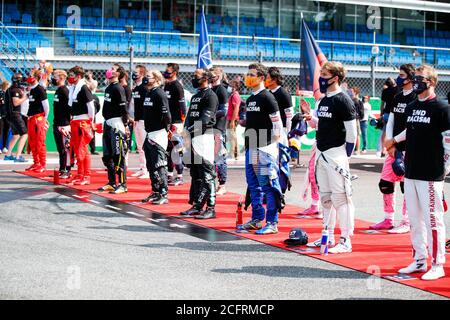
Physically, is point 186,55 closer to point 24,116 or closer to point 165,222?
point 24,116

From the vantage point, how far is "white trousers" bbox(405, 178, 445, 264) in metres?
7.98

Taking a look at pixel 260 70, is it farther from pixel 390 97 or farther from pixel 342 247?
pixel 390 97

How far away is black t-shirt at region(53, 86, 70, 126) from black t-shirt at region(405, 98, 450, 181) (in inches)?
347

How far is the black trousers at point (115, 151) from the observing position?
13.7 m

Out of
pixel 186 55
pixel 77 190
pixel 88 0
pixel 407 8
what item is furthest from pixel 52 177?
pixel 407 8

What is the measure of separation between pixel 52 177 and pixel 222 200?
4107mm

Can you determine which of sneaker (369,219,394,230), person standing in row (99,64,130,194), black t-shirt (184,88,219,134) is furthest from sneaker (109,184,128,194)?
sneaker (369,219,394,230)

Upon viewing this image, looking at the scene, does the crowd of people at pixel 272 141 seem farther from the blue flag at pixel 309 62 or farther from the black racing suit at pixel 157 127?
the blue flag at pixel 309 62

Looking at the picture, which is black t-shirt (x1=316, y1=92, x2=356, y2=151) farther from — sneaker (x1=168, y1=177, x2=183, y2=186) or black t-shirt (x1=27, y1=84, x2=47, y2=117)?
black t-shirt (x1=27, y1=84, x2=47, y2=117)

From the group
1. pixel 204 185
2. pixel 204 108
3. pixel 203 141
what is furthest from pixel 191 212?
pixel 204 108

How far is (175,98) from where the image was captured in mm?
14391

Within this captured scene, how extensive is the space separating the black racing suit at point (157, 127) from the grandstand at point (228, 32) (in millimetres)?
11953

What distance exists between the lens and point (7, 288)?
7094 mm
